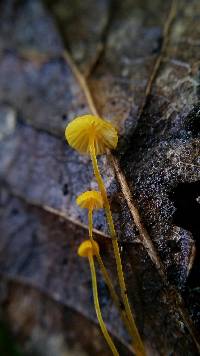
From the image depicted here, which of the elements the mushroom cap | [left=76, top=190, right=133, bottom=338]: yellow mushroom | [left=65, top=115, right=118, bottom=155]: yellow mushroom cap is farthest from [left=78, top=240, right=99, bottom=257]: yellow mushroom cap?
[left=65, top=115, right=118, bottom=155]: yellow mushroom cap

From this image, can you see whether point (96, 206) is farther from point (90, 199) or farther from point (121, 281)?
point (121, 281)

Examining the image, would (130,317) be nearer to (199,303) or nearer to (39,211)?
(199,303)

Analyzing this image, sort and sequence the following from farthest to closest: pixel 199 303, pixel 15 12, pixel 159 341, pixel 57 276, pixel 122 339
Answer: pixel 15 12 < pixel 57 276 < pixel 122 339 < pixel 159 341 < pixel 199 303

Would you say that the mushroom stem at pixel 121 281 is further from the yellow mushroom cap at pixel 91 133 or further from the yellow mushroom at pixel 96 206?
the yellow mushroom cap at pixel 91 133

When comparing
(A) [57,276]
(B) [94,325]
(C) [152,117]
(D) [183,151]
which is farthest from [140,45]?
(B) [94,325]

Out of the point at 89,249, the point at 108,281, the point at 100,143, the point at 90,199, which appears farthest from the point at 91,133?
the point at 108,281

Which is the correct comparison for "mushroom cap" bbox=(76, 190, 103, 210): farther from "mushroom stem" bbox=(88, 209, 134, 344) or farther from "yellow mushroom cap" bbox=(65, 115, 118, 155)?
"yellow mushroom cap" bbox=(65, 115, 118, 155)

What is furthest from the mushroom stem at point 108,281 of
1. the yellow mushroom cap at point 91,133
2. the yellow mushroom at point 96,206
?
the yellow mushroom cap at point 91,133
